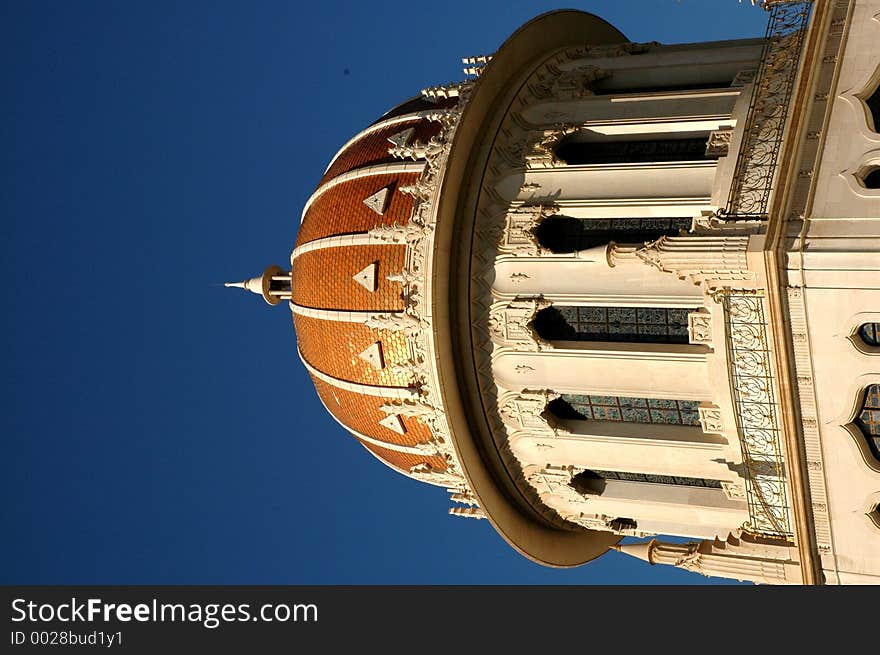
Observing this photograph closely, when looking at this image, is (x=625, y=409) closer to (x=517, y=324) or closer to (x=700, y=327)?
(x=517, y=324)

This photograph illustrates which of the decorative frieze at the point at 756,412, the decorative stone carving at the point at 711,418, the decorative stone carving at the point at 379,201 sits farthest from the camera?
the decorative stone carving at the point at 379,201

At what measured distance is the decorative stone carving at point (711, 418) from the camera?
26219 millimetres

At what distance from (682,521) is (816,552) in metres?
5.95

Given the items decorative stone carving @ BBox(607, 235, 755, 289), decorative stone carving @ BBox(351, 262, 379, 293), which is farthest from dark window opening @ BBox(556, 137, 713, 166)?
decorative stone carving @ BBox(351, 262, 379, 293)

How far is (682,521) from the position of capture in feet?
97.5

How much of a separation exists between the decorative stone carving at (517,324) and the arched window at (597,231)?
61.5 inches

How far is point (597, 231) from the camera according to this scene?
89.9ft

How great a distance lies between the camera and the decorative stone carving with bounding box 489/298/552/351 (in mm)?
27500

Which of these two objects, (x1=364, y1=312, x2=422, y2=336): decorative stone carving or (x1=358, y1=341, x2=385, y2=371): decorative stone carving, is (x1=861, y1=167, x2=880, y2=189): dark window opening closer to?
(x1=364, y1=312, x2=422, y2=336): decorative stone carving

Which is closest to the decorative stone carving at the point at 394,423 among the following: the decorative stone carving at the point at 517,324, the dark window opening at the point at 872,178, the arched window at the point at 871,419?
the decorative stone carving at the point at 517,324

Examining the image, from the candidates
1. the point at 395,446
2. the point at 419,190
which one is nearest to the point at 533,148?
the point at 419,190

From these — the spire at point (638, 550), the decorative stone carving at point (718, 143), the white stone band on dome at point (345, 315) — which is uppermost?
the decorative stone carving at point (718, 143)

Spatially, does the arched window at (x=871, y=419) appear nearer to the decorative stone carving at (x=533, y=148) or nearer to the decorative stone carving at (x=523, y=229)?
the decorative stone carving at (x=523, y=229)

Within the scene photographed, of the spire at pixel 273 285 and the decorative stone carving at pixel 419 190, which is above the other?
the spire at pixel 273 285
